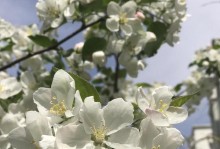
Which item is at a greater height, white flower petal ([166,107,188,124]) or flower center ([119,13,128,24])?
white flower petal ([166,107,188,124])

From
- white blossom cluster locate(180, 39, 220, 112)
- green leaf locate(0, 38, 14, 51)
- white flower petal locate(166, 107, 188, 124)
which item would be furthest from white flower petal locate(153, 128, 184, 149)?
white blossom cluster locate(180, 39, 220, 112)

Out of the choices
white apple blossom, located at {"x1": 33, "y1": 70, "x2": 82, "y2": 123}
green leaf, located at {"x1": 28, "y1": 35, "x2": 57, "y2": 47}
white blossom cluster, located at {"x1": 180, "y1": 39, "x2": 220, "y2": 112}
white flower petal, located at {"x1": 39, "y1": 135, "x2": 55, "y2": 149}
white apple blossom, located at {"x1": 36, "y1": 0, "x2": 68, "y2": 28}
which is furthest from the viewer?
white blossom cluster, located at {"x1": 180, "y1": 39, "x2": 220, "y2": 112}

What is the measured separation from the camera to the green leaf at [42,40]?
2395 mm

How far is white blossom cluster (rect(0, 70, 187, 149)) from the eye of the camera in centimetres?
112

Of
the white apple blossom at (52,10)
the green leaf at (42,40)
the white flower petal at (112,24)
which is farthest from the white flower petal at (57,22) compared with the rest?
the white flower petal at (112,24)

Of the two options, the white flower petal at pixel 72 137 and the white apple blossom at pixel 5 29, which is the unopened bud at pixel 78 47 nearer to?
the white apple blossom at pixel 5 29

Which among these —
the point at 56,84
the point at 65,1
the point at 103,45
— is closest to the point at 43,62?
the point at 103,45

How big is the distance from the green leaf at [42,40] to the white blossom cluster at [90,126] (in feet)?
3.84

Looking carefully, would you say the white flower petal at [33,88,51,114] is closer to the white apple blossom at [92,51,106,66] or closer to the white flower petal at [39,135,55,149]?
the white flower petal at [39,135,55,149]

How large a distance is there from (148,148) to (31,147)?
284 mm

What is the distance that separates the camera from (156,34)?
2.59 m

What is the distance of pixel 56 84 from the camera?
1.24 meters

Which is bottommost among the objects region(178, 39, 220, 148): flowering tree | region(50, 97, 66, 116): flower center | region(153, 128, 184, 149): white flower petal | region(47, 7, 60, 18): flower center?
region(178, 39, 220, 148): flowering tree

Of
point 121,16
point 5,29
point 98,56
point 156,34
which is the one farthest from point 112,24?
point 5,29
